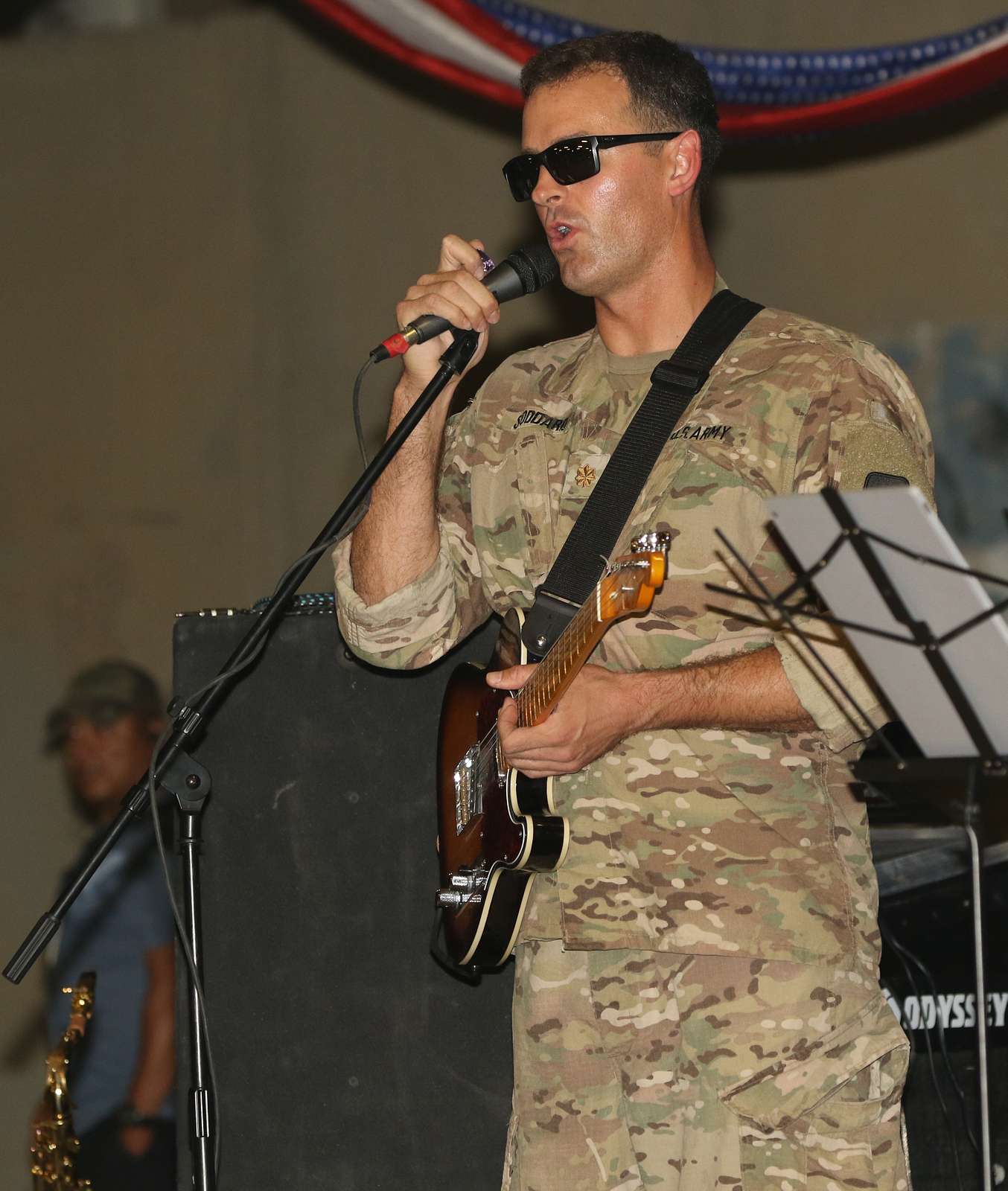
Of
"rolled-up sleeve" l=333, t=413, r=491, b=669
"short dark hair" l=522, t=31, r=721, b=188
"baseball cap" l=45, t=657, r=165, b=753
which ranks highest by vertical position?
"short dark hair" l=522, t=31, r=721, b=188

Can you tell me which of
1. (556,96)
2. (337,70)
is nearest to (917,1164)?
(556,96)

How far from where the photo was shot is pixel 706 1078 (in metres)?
2.18

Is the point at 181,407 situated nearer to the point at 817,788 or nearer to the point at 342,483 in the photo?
the point at 342,483

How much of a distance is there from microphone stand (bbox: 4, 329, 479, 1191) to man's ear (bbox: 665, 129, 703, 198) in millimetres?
527

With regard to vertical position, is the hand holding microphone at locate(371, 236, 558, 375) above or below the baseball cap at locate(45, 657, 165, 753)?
below

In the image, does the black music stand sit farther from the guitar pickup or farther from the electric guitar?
the guitar pickup

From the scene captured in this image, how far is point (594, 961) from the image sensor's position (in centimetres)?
231

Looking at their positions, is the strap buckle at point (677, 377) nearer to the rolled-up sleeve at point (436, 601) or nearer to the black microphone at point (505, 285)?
the black microphone at point (505, 285)

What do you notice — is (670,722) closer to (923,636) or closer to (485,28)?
(923,636)

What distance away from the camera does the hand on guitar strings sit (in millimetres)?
2195

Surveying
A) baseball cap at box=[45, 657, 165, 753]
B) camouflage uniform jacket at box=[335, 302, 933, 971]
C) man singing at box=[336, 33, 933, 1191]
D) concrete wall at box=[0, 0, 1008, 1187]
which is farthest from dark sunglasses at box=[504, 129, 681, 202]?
baseball cap at box=[45, 657, 165, 753]

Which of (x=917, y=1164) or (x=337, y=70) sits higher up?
(x=337, y=70)

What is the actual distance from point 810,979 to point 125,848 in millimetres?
3012

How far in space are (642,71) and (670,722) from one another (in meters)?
1.09
